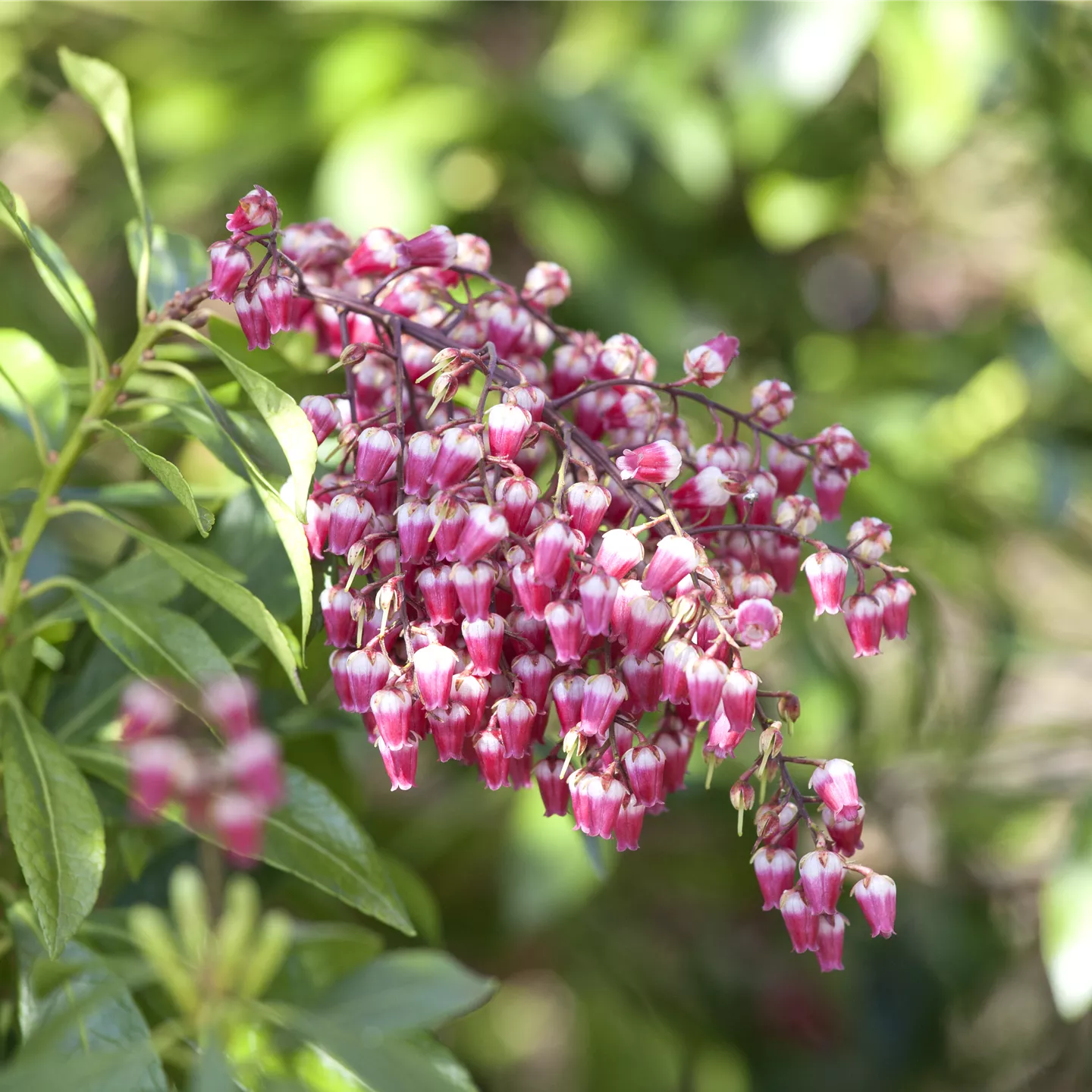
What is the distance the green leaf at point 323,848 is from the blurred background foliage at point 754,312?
2.39ft

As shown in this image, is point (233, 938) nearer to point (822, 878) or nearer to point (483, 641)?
point (483, 641)

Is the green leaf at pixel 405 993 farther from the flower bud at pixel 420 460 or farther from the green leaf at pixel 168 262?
Answer: the green leaf at pixel 168 262

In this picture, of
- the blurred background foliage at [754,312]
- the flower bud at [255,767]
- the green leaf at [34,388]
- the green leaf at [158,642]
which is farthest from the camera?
the blurred background foliage at [754,312]

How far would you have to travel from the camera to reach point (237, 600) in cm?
77

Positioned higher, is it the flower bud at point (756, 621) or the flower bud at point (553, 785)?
the flower bud at point (756, 621)

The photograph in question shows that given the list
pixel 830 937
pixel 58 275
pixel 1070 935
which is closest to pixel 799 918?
pixel 830 937

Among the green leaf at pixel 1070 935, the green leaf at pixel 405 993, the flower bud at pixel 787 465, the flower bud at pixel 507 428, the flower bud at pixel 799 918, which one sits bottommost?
the green leaf at pixel 1070 935

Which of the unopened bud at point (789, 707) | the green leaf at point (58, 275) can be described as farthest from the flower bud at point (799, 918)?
the green leaf at point (58, 275)

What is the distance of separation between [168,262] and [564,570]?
51 cm

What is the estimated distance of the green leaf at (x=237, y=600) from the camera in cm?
74

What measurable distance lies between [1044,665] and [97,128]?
2.17m

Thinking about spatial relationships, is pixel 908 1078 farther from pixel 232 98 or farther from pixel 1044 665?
pixel 232 98

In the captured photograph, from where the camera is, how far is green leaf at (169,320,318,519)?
0.72 metres

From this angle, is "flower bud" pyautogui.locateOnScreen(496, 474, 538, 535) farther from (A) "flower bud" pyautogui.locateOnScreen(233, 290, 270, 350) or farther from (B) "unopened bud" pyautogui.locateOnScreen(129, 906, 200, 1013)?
(B) "unopened bud" pyautogui.locateOnScreen(129, 906, 200, 1013)
